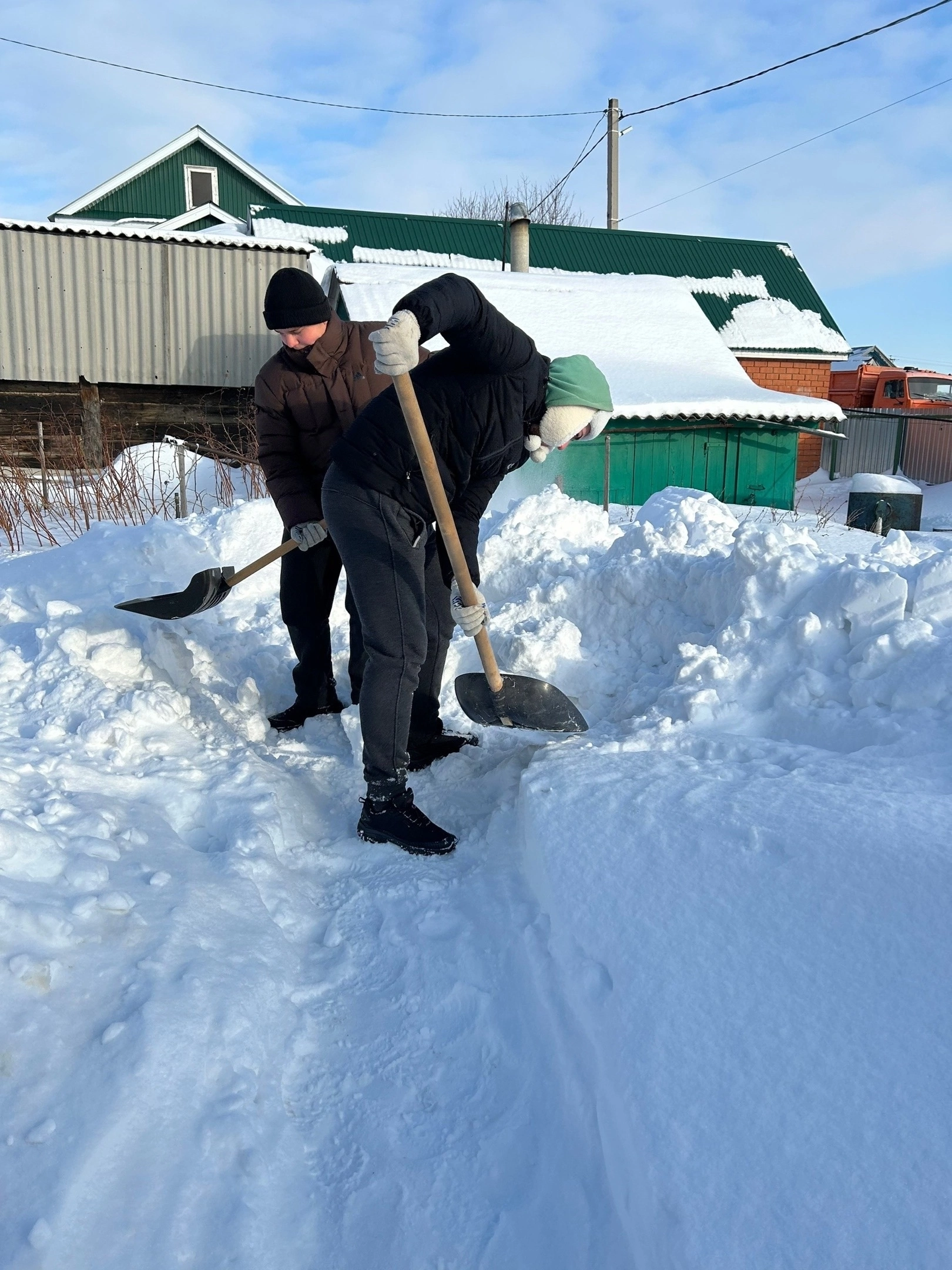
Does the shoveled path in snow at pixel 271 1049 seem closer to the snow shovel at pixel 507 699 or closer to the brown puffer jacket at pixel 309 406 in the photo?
the snow shovel at pixel 507 699

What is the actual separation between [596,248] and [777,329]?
3.31 m

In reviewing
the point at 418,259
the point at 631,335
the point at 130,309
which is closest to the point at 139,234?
the point at 130,309

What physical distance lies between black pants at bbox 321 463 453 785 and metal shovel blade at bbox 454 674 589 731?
0.36 metres

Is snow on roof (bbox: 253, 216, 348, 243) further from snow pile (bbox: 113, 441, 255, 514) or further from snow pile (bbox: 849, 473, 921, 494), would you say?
snow pile (bbox: 849, 473, 921, 494)

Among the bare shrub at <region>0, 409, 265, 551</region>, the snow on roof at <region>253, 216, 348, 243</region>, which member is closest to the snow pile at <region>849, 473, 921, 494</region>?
the bare shrub at <region>0, 409, 265, 551</region>

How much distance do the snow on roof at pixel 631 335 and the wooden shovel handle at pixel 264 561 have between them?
631 cm

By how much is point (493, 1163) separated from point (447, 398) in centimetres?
174

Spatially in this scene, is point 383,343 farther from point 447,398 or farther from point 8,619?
point 8,619

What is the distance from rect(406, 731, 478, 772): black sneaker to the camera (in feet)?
9.90

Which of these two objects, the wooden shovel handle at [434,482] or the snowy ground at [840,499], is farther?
the snowy ground at [840,499]

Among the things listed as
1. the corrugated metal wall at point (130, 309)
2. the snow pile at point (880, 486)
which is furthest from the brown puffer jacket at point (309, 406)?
the snow pile at point (880, 486)

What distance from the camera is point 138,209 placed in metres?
18.9

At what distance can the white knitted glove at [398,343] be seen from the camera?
2021 mm

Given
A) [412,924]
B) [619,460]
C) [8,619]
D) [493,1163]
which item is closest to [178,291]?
[619,460]
